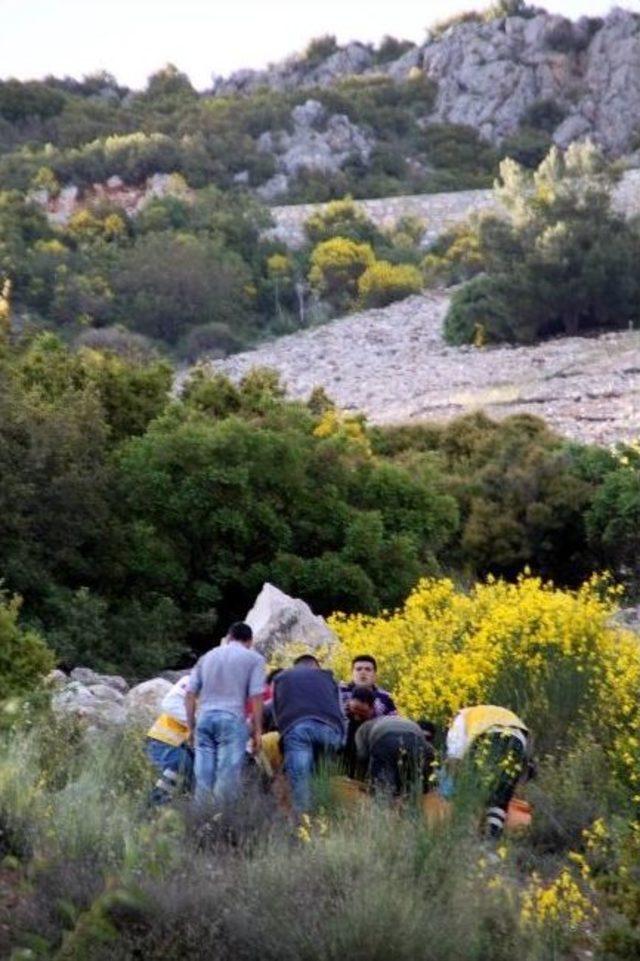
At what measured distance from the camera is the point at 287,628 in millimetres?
16391

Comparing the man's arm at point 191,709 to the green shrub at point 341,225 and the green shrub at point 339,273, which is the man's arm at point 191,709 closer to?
the green shrub at point 339,273

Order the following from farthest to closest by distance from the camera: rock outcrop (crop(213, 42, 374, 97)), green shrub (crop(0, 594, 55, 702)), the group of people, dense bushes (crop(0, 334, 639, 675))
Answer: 1. rock outcrop (crop(213, 42, 374, 97))
2. dense bushes (crop(0, 334, 639, 675))
3. green shrub (crop(0, 594, 55, 702))
4. the group of people

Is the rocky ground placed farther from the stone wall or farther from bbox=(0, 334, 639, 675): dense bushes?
the stone wall

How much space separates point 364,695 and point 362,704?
56 millimetres

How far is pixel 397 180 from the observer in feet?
288

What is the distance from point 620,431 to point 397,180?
186ft

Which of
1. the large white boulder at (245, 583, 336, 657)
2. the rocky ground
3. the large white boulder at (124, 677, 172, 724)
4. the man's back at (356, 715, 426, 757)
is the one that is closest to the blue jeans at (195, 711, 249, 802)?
the man's back at (356, 715, 426, 757)

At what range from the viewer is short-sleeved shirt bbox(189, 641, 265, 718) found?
36.1 feet

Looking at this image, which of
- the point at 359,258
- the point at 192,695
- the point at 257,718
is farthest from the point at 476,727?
the point at 359,258

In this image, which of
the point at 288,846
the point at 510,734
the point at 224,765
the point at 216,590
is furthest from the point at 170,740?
the point at 216,590

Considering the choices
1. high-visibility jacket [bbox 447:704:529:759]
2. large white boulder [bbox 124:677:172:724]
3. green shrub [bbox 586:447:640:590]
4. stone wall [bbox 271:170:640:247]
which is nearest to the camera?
high-visibility jacket [bbox 447:704:529:759]

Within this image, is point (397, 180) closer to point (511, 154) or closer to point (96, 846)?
point (511, 154)

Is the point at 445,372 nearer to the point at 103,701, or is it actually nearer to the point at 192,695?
the point at 103,701

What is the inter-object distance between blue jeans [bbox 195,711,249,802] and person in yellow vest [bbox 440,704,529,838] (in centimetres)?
120
